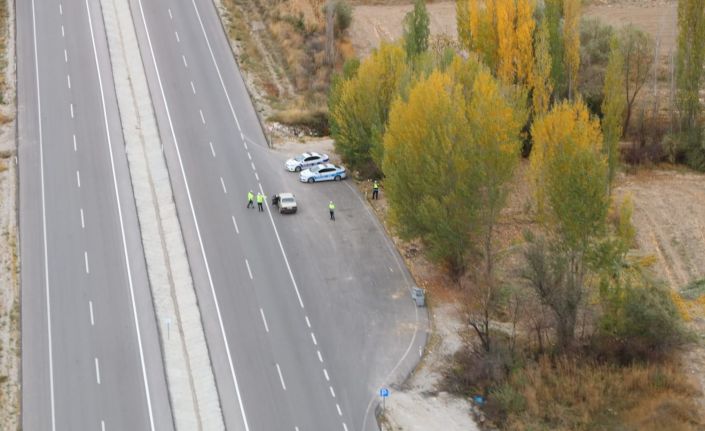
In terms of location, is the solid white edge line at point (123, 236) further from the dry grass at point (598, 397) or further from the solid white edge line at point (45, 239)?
the dry grass at point (598, 397)

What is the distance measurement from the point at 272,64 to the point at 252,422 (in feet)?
138

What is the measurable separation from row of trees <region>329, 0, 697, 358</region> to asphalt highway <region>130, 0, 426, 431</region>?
13.3 feet

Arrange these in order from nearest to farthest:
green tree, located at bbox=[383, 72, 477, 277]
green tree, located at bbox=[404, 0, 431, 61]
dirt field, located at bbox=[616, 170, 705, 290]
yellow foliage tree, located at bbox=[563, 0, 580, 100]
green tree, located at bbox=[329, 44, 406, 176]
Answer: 1. green tree, located at bbox=[383, 72, 477, 277]
2. dirt field, located at bbox=[616, 170, 705, 290]
3. green tree, located at bbox=[329, 44, 406, 176]
4. yellow foliage tree, located at bbox=[563, 0, 580, 100]
5. green tree, located at bbox=[404, 0, 431, 61]

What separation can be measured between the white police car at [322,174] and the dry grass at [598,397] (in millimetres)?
22399

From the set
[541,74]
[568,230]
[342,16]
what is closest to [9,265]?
[568,230]

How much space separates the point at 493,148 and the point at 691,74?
2210cm

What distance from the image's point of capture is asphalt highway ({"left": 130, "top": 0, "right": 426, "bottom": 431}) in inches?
2088

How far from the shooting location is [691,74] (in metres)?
74.7

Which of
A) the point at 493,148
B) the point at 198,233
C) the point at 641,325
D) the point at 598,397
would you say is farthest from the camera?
the point at 198,233

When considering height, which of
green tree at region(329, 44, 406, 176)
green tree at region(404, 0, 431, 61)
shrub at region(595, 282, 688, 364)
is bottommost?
shrub at region(595, 282, 688, 364)

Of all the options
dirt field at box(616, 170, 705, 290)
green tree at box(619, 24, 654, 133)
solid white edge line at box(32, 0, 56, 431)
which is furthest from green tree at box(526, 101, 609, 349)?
green tree at box(619, 24, 654, 133)

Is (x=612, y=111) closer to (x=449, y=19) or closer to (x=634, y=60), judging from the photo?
(x=634, y=60)

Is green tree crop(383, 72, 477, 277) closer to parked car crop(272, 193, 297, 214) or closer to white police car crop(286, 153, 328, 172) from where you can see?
parked car crop(272, 193, 297, 214)

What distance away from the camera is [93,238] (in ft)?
208
